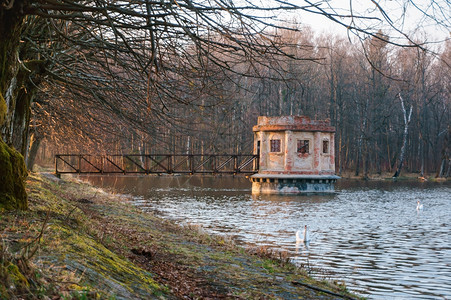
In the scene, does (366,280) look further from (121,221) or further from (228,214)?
(228,214)

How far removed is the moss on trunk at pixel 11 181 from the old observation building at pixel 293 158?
93.3 ft

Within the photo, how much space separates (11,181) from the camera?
6773 mm

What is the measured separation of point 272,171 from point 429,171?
32.3m

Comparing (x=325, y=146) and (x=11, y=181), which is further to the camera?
(x=325, y=146)

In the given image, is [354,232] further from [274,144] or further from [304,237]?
[274,144]

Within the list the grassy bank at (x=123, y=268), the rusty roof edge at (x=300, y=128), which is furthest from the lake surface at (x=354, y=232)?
the rusty roof edge at (x=300, y=128)

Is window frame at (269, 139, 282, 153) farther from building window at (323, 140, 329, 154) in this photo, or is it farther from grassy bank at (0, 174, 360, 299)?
grassy bank at (0, 174, 360, 299)

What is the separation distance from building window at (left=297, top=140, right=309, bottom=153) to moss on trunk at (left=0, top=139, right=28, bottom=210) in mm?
30031

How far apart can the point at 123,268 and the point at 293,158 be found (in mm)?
30819

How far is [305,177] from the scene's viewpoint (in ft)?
115

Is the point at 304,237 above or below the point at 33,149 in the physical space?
below

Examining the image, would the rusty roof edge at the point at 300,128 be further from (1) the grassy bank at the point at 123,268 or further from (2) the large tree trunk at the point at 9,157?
(2) the large tree trunk at the point at 9,157

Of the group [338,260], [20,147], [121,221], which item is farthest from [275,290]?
[20,147]

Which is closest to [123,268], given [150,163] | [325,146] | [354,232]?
[354,232]
